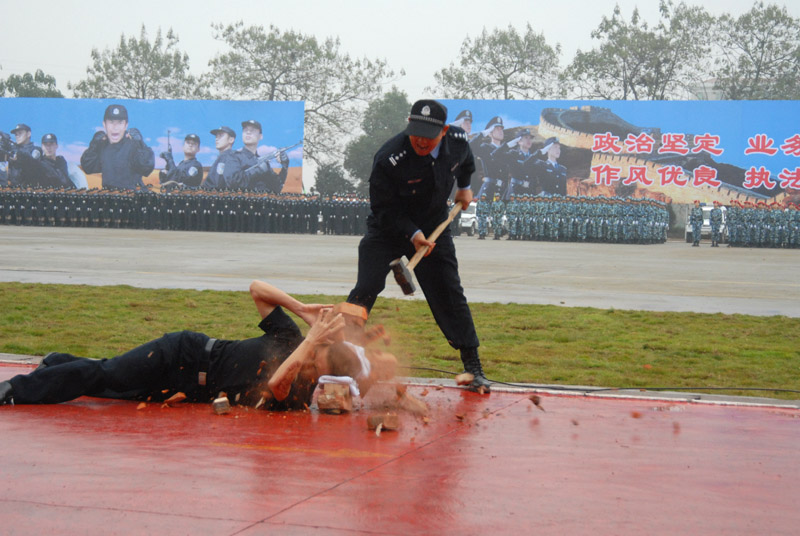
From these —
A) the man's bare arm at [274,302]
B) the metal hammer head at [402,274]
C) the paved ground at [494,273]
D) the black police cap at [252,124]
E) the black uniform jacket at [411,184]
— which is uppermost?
the black police cap at [252,124]

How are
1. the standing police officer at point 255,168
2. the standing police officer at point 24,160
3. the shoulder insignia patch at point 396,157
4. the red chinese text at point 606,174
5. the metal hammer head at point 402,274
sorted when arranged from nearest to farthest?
the metal hammer head at point 402,274 → the shoulder insignia patch at point 396,157 → the red chinese text at point 606,174 → the standing police officer at point 255,168 → the standing police officer at point 24,160

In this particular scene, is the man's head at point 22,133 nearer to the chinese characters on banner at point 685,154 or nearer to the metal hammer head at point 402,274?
the chinese characters on banner at point 685,154

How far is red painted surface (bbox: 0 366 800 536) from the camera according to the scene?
3.31m

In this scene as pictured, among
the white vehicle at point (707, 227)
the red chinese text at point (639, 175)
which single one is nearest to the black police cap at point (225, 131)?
the red chinese text at point (639, 175)

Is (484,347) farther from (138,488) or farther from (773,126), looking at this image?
(773,126)

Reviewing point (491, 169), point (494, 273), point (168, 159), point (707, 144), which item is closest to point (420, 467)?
point (494, 273)

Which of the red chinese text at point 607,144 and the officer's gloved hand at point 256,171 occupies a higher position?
the red chinese text at point 607,144

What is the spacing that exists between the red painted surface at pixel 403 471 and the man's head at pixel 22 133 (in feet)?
144

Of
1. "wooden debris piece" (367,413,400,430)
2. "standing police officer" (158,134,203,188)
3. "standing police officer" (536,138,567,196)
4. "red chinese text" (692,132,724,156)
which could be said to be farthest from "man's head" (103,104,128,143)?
"wooden debris piece" (367,413,400,430)

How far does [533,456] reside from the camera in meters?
4.38

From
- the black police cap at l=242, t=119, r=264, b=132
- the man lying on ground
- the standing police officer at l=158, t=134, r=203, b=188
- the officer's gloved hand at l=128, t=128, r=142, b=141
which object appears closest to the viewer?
the man lying on ground

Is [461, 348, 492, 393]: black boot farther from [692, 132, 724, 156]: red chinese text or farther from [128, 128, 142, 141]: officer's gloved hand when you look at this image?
[128, 128, 142, 141]: officer's gloved hand

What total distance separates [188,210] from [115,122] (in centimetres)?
859

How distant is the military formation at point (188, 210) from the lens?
38000 millimetres
